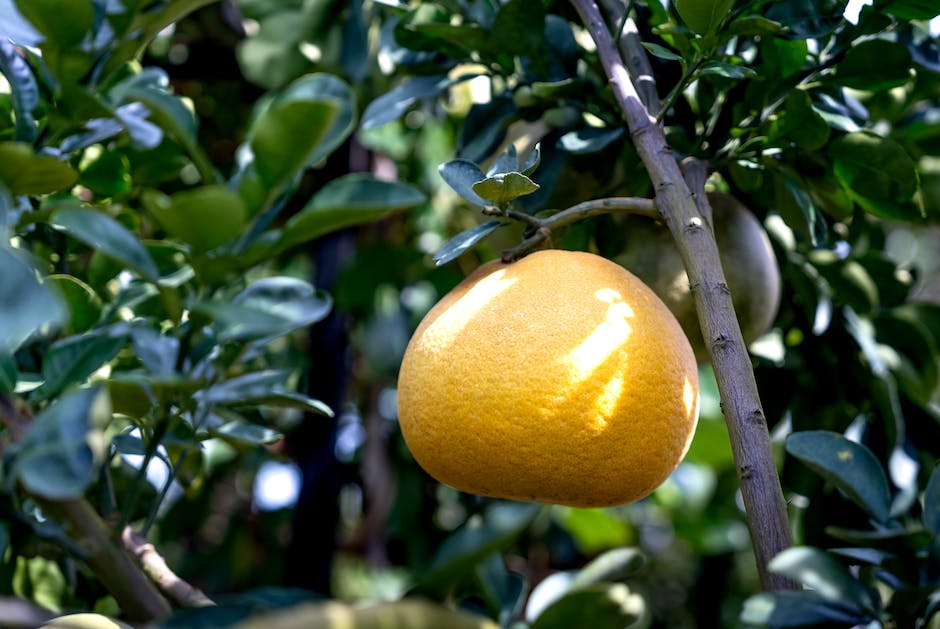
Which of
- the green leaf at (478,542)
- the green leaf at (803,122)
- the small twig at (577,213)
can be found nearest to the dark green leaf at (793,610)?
the green leaf at (478,542)

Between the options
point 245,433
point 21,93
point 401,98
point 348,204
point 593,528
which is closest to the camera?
point 348,204

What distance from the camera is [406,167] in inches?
69.1

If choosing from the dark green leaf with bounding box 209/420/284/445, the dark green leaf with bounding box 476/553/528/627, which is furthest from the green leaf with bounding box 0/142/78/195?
the dark green leaf with bounding box 476/553/528/627

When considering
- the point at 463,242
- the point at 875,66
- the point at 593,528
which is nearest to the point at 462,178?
the point at 463,242

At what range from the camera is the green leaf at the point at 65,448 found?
413mm

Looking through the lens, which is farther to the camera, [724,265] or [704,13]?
[724,265]

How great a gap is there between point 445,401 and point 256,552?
4.34 ft

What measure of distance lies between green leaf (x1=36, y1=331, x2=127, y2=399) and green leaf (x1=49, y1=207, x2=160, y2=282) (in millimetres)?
81

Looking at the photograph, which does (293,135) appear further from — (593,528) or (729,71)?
(593,528)

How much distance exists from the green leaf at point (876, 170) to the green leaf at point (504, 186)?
311 millimetres

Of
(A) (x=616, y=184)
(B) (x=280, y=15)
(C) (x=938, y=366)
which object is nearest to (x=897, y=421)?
(C) (x=938, y=366)

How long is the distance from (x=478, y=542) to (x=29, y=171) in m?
0.32

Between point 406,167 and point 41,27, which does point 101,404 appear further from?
point 406,167

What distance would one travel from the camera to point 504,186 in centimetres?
62
